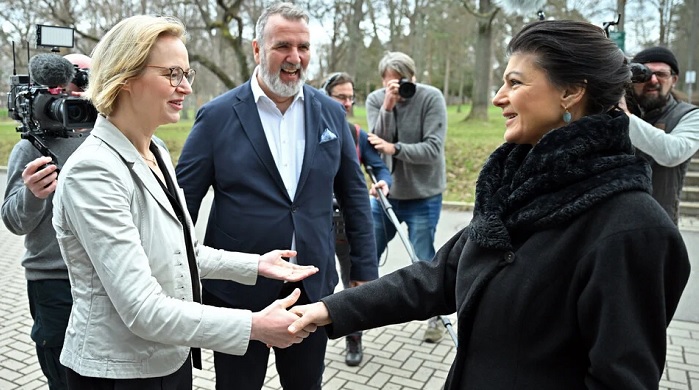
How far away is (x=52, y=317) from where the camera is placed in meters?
2.61

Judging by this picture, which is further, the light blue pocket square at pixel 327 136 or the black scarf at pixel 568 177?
the light blue pocket square at pixel 327 136

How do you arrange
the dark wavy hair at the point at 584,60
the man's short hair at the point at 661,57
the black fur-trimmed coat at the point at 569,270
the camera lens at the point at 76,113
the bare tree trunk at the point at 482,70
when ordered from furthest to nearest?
the bare tree trunk at the point at 482,70 → the man's short hair at the point at 661,57 → the camera lens at the point at 76,113 → the dark wavy hair at the point at 584,60 → the black fur-trimmed coat at the point at 569,270

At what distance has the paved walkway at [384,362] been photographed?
3963 mm

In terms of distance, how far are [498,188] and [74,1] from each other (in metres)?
21.2

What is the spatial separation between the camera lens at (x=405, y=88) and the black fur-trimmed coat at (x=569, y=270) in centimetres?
295

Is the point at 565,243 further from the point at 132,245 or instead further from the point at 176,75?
the point at 176,75

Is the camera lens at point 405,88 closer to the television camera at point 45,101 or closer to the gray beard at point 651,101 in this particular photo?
the gray beard at point 651,101

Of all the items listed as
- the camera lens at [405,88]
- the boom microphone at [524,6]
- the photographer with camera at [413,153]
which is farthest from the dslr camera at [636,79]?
the camera lens at [405,88]

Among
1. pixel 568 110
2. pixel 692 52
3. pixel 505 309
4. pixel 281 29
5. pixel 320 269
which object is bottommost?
pixel 320 269

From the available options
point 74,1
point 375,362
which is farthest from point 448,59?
point 375,362

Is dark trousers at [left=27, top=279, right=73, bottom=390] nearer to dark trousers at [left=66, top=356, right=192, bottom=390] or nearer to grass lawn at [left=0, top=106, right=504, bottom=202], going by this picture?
dark trousers at [left=66, top=356, right=192, bottom=390]

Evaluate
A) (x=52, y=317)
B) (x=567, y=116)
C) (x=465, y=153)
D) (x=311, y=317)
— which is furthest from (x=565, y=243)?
(x=465, y=153)

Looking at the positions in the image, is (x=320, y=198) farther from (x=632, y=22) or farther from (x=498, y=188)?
(x=632, y=22)

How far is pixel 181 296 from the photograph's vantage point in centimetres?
190
